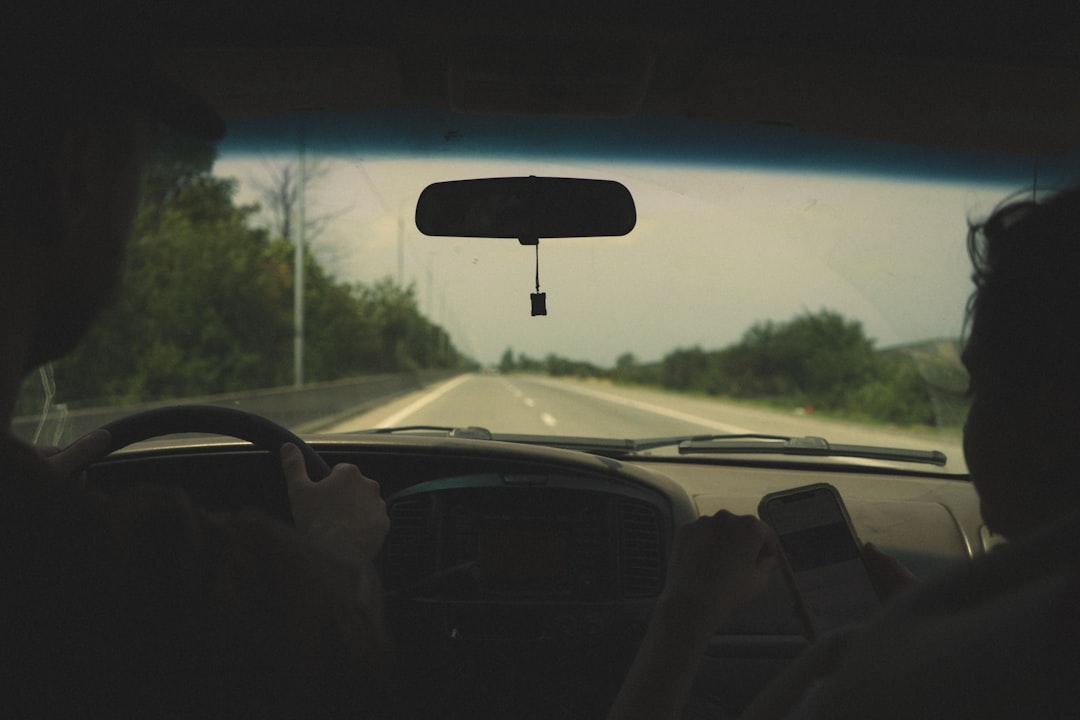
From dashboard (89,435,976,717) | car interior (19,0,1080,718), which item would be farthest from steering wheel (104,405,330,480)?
dashboard (89,435,976,717)

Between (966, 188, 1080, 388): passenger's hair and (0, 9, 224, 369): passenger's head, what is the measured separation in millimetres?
1285

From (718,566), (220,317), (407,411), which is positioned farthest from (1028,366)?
(407,411)

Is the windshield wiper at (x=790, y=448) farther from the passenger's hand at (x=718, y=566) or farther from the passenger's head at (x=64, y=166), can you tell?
the passenger's head at (x=64, y=166)

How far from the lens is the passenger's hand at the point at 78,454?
2285 mm

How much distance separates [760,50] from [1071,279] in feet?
7.03

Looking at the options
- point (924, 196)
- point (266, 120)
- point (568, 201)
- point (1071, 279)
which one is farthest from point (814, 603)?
point (266, 120)

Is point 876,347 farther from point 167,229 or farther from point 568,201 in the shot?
point 167,229

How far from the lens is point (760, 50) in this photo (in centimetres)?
289

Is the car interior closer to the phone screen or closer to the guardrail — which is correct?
the guardrail

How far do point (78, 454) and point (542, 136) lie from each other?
2200 mm

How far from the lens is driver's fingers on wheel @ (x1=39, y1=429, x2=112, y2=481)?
229 cm

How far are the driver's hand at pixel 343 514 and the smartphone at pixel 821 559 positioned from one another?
959 mm

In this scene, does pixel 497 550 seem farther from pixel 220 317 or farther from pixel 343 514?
pixel 220 317

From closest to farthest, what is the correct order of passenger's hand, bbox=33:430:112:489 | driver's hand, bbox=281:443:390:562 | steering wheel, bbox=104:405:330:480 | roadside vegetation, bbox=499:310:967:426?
driver's hand, bbox=281:443:390:562 < passenger's hand, bbox=33:430:112:489 < steering wheel, bbox=104:405:330:480 < roadside vegetation, bbox=499:310:967:426
